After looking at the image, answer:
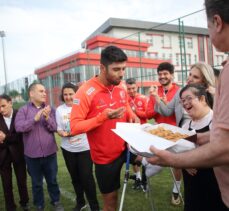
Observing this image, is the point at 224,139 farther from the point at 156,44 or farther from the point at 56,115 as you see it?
the point at 156,44

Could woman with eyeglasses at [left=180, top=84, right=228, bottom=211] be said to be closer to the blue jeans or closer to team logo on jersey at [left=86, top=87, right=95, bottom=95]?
team logo on jersey at [left=86, top=87, right=95, bottom=95]

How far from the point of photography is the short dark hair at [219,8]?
1.34 meters

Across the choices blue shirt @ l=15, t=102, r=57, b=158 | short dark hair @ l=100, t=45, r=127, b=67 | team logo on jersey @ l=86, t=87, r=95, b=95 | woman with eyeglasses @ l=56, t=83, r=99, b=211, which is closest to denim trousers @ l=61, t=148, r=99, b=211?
woman with eyeglasses @ l=56, t=83, r=99, b=211

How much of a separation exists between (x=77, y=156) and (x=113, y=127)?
56.5 inches

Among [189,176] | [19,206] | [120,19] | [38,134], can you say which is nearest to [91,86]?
[189,176]

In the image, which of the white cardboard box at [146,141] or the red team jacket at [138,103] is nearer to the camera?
the white cardboard box at [146,141]

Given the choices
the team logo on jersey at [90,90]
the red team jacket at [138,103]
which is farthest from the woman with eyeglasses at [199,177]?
the red team jacket at [138,103]

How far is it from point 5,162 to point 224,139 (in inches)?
166

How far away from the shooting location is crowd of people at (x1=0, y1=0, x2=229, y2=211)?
1.44m

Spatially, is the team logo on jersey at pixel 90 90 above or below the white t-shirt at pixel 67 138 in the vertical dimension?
above

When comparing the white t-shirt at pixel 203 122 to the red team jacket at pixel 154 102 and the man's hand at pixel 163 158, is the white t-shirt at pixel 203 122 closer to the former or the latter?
the man's hand at pixel 163 158

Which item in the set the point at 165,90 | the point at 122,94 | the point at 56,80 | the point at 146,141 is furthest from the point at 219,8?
the point at 56,80

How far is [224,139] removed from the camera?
1352 mm

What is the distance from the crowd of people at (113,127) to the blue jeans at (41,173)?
15 millimetres
